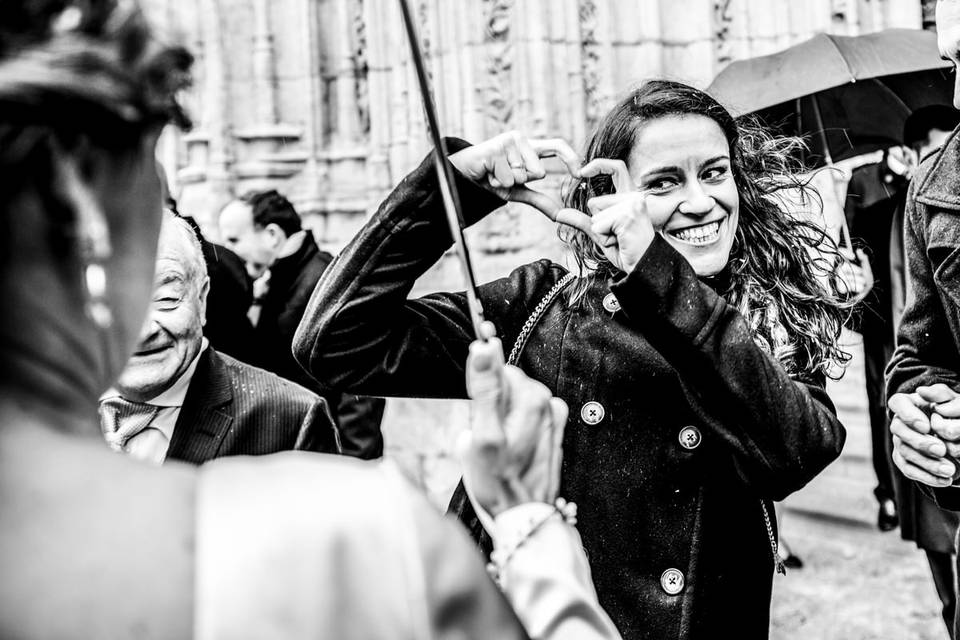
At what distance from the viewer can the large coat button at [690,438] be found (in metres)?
2.14

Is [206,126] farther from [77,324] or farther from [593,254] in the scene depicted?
[77,324]

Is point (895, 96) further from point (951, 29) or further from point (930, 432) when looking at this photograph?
point (930, 432)

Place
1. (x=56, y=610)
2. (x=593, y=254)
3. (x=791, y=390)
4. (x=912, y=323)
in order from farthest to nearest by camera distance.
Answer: (x=912, y=323)
(x=593, y=254)
(x=791, y=390)
(x=56, y=610)

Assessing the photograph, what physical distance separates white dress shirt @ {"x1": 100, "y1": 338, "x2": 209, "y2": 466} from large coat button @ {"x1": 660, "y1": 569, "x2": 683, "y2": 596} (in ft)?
3.98

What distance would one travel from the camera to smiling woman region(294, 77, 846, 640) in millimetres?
2016

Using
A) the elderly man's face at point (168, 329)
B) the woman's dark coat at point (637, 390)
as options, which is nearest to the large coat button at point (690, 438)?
the woman's dark coat at point (637, 390)

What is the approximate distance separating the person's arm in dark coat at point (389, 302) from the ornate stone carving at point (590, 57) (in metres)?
4.84

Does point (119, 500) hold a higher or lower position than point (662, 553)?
higher

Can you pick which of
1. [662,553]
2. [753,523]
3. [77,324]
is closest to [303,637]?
[77,324]

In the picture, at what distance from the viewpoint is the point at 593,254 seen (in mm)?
2385

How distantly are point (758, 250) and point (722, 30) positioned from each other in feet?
17.0

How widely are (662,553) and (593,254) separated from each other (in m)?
0.65

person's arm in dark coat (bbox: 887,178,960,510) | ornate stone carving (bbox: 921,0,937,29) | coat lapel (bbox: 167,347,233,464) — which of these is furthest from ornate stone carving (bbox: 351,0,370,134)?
person's arm in dark coat (bbox: 887,178,960,510)

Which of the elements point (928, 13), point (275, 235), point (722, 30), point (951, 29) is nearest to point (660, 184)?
point (951, 29)
